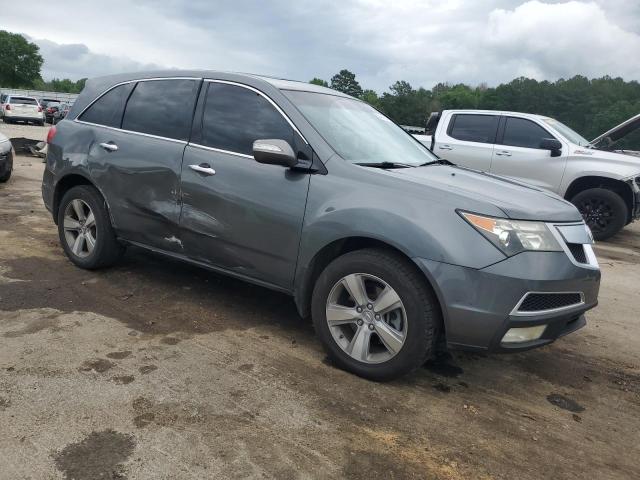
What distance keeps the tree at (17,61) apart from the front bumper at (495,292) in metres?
93.3

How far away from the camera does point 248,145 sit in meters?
3.72

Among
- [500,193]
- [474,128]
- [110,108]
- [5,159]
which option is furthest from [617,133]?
[5,159]

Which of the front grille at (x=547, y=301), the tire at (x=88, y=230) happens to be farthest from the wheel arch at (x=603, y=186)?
the tire at (x=88, y=230)

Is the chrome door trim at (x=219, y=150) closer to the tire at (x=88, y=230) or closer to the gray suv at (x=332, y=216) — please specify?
the gray suv at (x=332, y=216)

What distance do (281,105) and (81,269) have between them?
98.8 inches

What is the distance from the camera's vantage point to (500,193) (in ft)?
10.5

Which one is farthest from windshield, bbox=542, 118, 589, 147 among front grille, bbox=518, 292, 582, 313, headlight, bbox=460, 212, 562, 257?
headlight, bbox=460, 212, 562, 257

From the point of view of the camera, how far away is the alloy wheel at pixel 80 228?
184 inches

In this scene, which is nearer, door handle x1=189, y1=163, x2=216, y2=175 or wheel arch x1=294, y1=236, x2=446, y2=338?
wheel arch x1=294, y1=236, x2=446, y2=338

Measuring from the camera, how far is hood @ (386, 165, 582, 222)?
2986 mm

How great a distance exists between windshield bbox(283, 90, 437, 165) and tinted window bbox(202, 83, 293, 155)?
7.4 inches

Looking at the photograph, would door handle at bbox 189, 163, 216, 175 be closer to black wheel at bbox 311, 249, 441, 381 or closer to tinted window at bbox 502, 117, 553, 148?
black wheel at bbox 311, 249, 441, 381

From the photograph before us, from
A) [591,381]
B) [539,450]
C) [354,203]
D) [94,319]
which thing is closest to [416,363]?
[539,450]

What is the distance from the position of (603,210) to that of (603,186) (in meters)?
0.39
